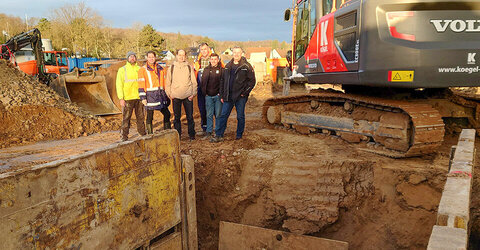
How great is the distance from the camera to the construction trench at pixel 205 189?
271 centimetres

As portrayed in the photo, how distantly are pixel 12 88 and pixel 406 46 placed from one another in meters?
8.62

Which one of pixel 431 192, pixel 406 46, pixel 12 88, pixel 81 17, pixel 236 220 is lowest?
pixel 236 220

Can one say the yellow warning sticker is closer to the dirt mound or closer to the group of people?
the group of people

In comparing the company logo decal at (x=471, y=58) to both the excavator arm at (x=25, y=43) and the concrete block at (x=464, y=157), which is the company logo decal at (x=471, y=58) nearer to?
the concrete block at (x=464, y=157)

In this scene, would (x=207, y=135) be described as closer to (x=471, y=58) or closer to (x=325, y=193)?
(x=325, y=193)

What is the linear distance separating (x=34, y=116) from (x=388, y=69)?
734 cm

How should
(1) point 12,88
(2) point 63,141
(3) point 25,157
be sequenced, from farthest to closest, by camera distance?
(1) point 12,88
(2) point 63,141
(3) point 25,157

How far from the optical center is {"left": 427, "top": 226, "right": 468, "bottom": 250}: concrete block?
1493mm

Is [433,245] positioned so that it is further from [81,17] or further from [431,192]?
[81,17]

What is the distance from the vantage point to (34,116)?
7727 millimetres

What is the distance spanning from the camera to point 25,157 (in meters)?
5.84

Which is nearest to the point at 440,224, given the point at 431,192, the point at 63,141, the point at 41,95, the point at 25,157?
the point at 431,192

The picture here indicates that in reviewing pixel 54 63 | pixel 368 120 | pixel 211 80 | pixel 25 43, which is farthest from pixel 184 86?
pixel 54 63

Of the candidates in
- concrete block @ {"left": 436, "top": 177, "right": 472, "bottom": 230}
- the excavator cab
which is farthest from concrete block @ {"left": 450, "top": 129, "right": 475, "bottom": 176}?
the excavator cab
